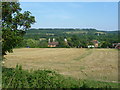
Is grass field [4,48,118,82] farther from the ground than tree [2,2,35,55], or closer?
closer

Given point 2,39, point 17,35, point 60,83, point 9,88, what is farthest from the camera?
point 17,35

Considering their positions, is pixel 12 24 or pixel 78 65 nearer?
pixel 12 24

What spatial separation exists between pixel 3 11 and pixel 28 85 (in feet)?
11.8

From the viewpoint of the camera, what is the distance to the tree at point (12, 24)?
304 inches

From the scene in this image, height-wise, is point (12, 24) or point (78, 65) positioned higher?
point (12, 24)

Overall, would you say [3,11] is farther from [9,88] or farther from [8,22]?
[9,88]

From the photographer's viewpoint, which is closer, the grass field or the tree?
the tree

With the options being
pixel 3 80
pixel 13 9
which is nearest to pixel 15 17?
pixel 13 9

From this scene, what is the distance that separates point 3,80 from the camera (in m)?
6.23

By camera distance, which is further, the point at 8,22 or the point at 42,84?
the point at 8,22

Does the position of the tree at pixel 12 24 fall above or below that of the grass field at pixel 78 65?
above

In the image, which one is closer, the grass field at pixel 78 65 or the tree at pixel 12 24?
the tree at pixel 12 24

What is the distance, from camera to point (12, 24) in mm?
8336

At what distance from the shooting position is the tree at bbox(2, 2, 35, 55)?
25.4 feet
